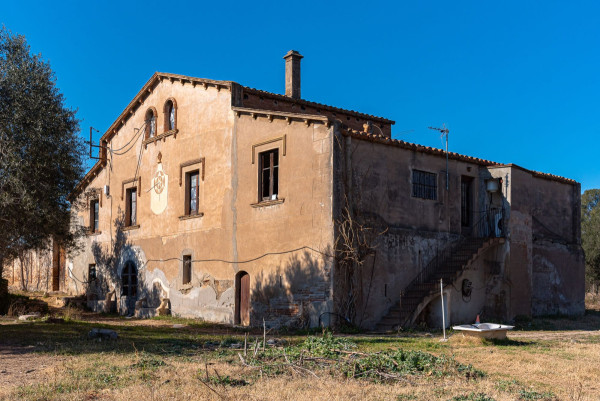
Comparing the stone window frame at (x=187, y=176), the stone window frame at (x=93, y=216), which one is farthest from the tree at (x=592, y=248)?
the stone window frame at (x=93, y=216)

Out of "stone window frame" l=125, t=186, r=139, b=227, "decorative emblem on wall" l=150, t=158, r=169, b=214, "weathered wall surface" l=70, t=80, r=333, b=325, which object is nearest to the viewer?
"weathered wall surface" l=70, t=80, r=333, b=325

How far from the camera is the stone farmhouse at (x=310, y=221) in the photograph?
1658 cm

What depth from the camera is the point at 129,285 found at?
24.5 meters

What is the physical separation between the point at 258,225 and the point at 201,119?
5181mm

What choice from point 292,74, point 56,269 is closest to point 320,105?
point 292,74

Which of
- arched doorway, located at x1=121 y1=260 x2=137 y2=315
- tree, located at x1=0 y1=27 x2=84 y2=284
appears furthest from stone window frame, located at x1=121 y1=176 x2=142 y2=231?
tree, located at x1=0 y1=27 x2=84 y2=284

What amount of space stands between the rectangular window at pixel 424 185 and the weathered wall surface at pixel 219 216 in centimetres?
346

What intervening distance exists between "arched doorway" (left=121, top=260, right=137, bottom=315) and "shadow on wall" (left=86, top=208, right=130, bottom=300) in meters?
0.56

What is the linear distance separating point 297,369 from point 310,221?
25.6 feet

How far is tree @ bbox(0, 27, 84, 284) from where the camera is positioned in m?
15.1

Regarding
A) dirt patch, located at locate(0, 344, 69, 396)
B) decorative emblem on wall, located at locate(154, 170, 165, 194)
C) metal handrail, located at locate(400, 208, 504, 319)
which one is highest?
decorative emblem on wall, located at locate(154, 170, 165, 194)

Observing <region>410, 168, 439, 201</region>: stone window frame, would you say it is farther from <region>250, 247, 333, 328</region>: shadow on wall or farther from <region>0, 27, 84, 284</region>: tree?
<region>0, 27, 84, 284</region>: tree

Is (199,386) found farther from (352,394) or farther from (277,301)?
(277,301)

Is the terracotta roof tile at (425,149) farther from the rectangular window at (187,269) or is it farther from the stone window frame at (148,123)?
the stone window frame at (148,123)
